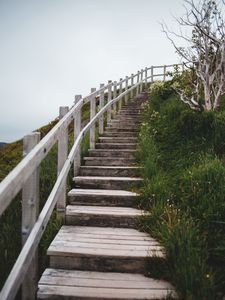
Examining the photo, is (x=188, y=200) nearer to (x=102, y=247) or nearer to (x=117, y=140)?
(x=102, y=247)

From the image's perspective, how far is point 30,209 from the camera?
3219mm

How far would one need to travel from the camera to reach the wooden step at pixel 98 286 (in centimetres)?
336

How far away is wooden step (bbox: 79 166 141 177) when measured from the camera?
273 inches

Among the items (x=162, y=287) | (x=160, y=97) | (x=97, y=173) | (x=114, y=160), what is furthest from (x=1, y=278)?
(x=160, y=97)

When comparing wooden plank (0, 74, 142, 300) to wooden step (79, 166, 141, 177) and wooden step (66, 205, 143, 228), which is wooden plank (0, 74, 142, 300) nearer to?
wooden step (66, 205, 143, 228)

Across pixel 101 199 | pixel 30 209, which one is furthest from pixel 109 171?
pixel 30 209

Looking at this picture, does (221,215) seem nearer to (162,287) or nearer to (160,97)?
(162,287)

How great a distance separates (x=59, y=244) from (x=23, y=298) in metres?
0.91

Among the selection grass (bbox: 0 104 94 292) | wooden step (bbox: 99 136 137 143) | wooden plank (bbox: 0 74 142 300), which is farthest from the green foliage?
wooden step (bbox: 99 136 137 143)

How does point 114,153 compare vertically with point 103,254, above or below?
above

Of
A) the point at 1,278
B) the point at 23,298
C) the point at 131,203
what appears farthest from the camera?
the point at 131,203

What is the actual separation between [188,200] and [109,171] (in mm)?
2285

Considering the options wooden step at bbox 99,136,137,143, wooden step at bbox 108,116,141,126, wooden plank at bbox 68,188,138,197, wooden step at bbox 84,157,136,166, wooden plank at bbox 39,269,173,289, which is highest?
wooden step at bbox 108,116,141,126

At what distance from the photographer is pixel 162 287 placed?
3541 mm
